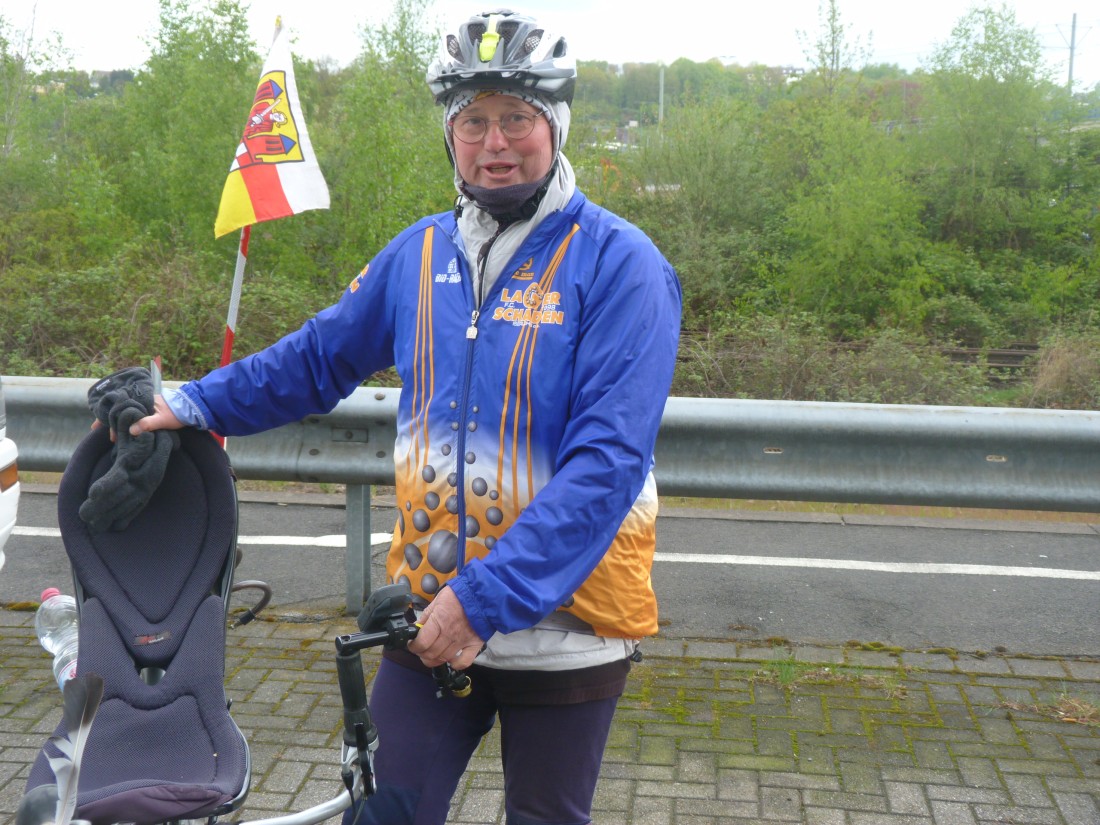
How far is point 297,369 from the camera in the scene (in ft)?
8.24

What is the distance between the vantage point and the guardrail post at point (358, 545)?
4.91 m

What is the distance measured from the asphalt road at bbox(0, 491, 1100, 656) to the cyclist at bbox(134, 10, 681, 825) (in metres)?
2.79

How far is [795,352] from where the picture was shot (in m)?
11.5

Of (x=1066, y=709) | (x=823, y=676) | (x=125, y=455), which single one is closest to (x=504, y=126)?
(x=125, y=455)

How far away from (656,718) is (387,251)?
227cm

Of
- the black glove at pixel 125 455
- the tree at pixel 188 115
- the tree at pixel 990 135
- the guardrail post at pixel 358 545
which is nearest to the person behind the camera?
the black glove at pixel 125 455

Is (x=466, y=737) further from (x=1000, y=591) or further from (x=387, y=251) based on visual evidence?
(x=1000, y=591)

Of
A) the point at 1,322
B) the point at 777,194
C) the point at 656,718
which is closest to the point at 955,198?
the point at 777,194

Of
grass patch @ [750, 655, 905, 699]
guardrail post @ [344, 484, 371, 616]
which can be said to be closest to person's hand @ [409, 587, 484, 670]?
grass patch @ [750, 655, 905, 699]

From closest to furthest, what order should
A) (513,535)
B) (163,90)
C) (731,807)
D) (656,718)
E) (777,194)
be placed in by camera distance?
(513,535)
(731,807)
(656,718)
(163,90)
(777,194)

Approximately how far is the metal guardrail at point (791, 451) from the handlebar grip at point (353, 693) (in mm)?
2889

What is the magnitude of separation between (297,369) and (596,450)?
2.85 feet

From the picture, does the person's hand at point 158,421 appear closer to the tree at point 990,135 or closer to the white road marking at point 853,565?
the white road marking at point 853,565

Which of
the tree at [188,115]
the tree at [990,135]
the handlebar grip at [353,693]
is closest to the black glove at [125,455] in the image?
the handlebar grip at [353,693]
